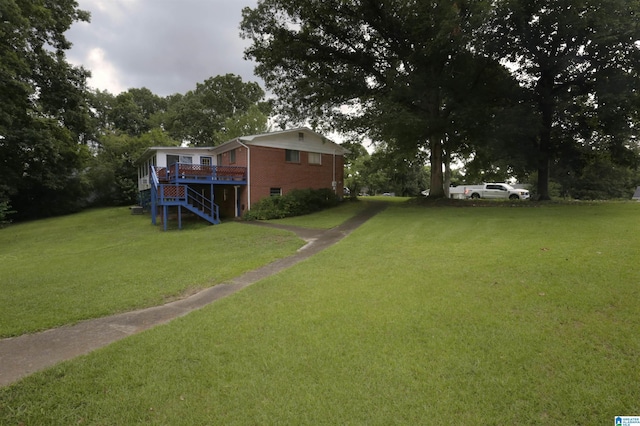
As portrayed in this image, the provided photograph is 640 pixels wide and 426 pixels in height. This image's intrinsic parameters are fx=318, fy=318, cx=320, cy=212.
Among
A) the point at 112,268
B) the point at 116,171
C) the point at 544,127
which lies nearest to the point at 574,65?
the point at 544,127

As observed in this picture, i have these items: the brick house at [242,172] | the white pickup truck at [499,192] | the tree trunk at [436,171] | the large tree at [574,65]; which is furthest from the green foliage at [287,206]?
the white pickup truck at [499,192]

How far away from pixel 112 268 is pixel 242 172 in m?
12.7

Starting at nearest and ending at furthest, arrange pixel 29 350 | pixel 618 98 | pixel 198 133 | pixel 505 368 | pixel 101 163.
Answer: pixel 505 368
pixel 29 350
pixel 618 98
pixel 101 163
pixel 198 133

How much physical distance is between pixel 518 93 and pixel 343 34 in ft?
35.5

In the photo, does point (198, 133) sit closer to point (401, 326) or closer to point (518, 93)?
point (518, 93)

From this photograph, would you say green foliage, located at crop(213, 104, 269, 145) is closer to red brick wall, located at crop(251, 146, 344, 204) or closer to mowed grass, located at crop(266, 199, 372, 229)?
red brick wall, located at crop(251, 146, 344, 204)

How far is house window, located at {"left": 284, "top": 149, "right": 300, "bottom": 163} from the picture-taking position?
74.0ft

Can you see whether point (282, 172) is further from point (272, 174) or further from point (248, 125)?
point (248, 125)

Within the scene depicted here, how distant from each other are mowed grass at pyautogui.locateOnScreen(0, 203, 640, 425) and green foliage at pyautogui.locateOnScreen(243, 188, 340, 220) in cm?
1283

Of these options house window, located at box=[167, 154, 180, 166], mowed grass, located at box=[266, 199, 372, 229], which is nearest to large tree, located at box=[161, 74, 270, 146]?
house window, located at box=[167, 154, 180, 166]

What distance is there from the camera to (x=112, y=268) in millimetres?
8742

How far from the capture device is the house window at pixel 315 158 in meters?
23.8

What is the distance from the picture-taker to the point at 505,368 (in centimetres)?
339

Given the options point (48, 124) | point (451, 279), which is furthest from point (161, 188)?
point (451, 279)
